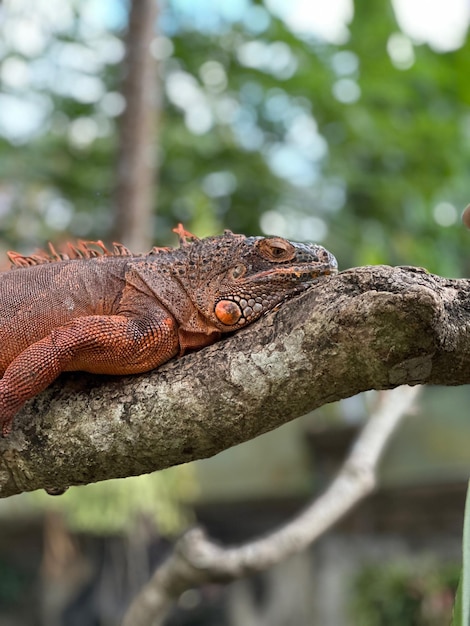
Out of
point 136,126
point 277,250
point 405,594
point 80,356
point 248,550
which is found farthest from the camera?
point 405,594

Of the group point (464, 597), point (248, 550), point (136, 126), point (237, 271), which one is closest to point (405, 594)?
point (248, 550)

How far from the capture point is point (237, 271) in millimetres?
3086

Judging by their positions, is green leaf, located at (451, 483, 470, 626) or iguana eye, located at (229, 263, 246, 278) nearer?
green leaf, located at (451, 483, 470, 626)

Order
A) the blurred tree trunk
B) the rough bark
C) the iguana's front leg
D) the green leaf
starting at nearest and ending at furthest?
the green leaf < the rough bark < the iguana's front leg < the blurred tree trunk

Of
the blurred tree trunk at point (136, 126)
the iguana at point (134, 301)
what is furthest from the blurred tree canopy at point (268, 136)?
the iguana at point (134, 301)

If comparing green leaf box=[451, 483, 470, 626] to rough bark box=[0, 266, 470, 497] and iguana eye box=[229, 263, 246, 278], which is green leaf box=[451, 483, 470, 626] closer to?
rough bark box=[0, 266, 470, 497]

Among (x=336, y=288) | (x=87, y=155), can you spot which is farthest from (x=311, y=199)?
(x=336, y=288)

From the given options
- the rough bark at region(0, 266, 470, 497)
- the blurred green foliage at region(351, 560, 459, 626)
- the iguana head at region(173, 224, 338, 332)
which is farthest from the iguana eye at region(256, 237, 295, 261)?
the blurred green foliage at region(351, 560, 459, 626)

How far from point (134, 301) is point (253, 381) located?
846 millimetres

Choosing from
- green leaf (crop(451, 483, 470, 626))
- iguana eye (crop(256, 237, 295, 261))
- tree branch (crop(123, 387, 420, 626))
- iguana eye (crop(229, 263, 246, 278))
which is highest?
iguana eye (crop(256, 237, 295, 261))

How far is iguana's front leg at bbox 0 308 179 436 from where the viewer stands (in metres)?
2.76

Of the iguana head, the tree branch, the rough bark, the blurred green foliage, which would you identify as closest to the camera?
the rough bark

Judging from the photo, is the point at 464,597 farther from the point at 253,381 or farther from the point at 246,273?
the point at 246,273

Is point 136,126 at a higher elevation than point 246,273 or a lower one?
Result: higher
